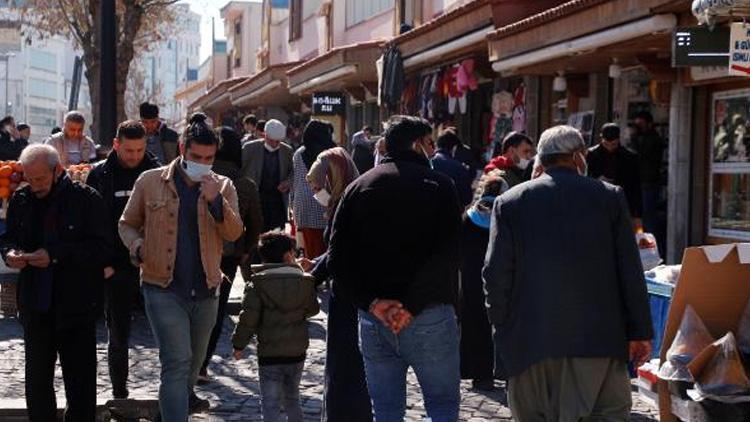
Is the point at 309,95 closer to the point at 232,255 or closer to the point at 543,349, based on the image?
the point at 232,255

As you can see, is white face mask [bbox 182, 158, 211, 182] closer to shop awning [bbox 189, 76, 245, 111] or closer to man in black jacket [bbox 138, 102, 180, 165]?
man in black jacket [bbox 138, 102, 180, 165]

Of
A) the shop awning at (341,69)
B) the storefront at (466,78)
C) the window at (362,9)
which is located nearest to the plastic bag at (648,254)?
the storefront at (466,78)

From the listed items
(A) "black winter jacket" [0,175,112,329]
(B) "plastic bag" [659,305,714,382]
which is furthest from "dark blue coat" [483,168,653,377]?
(A) "black winter jacket" [0,175,112,329]

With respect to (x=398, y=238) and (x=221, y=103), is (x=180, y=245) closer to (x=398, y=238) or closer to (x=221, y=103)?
(x=398, y=238)

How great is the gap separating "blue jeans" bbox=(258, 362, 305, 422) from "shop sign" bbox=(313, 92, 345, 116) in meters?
19.9

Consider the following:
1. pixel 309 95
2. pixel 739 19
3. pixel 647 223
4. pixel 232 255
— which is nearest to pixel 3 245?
pixel 232 255

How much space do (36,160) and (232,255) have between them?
1.93 m

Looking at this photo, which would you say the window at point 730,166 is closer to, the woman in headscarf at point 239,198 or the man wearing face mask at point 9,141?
the woman in headscarf at point 239,198

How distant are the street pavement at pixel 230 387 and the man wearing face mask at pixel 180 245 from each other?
3.96ft

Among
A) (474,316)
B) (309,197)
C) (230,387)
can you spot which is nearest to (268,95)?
(309,197)

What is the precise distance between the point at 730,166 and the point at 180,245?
794 centimetres

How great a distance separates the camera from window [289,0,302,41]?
41.1 meters

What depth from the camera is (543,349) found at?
551 centimetres

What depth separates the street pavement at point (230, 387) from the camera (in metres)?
8.21
